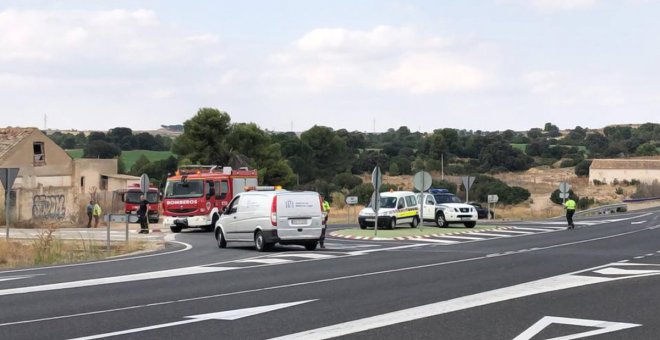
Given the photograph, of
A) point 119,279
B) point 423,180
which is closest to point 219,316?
point 119,279

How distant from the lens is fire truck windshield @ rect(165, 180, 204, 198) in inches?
1625

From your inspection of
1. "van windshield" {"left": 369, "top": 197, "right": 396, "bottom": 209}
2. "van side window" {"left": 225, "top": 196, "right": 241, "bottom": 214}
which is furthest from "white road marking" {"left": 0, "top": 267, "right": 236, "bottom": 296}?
"van windshield" {"left": 369, "top": 197, "right": 396, "bottom": 209}

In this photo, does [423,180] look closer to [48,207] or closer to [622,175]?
[48,207]

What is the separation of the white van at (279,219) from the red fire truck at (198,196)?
12.3m

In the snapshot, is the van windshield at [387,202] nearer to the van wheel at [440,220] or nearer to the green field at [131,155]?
the van wheel at [440,220]

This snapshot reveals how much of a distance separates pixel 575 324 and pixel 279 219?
→ 1579 cm

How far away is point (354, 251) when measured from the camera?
27.6 metres

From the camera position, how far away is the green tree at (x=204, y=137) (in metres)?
83.2

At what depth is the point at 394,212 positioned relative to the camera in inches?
1683

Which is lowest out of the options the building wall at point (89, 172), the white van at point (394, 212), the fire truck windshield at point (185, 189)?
the white van at point (394, 212)

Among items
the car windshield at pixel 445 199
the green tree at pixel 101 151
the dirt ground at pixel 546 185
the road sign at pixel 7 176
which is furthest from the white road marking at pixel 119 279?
the green tree at pixel 101 151

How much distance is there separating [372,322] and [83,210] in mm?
44243

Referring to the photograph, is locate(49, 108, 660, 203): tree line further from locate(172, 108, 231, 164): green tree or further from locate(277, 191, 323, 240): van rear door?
locate(277, 191, 323, 240): van rear door

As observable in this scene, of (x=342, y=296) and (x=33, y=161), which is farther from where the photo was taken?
(x=33, y=161)
